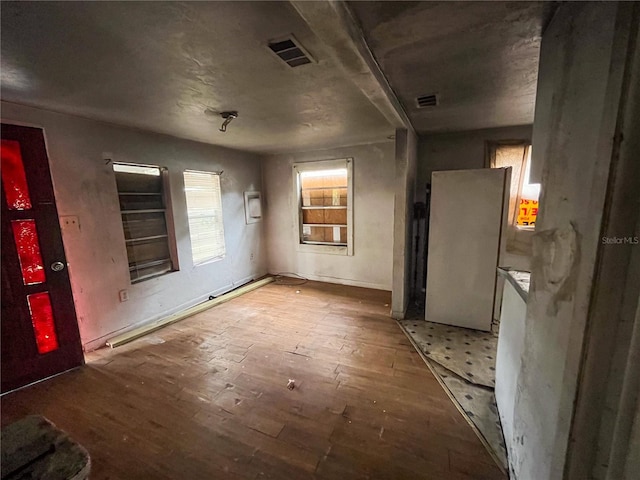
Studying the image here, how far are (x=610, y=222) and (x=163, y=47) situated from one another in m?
2.06

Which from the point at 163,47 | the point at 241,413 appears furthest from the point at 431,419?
the point at 163,47

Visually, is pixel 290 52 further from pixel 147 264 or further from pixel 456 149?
pixel 147 264

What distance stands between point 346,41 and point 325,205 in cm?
345

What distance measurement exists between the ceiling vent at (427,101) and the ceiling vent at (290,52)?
45.6 inches

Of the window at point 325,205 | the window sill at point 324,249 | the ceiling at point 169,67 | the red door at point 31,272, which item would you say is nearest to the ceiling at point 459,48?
the ceiling at point 169,67

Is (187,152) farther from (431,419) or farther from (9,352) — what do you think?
(431,419)

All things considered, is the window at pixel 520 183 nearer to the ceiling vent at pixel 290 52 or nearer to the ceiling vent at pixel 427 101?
the ceiling vent at pixel 427 101

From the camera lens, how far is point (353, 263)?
4496 mm

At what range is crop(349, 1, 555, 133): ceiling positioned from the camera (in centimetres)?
116

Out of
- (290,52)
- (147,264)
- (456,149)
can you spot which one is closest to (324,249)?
(456,149)

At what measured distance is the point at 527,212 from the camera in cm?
324

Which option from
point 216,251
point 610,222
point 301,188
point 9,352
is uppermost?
point 301,188

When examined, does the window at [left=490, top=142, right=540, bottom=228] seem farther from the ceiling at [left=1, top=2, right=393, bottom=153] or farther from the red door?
the red door

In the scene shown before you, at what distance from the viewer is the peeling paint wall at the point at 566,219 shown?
0.73 m
